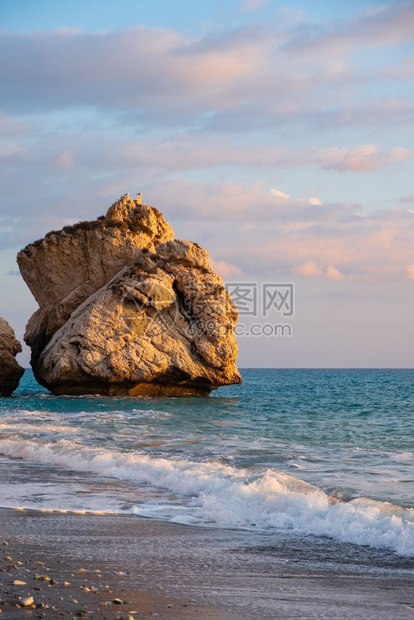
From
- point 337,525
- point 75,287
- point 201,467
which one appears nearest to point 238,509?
point 337,525

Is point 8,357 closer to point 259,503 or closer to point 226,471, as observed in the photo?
point 226,471

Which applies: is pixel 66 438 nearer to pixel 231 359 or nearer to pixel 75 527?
pixel 75 527

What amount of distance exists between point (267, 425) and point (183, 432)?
4.13m

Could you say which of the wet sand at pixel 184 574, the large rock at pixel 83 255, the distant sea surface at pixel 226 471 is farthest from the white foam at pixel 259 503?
the large rock at pixel 83 255

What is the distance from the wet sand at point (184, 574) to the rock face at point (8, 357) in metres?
31.7

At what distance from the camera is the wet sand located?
550 cm

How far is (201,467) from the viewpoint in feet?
44.9

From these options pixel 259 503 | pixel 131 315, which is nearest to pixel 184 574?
pixel 259 503

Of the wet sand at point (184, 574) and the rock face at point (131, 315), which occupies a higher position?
the rock face at point (131, 315)

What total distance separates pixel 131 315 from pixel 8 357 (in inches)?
311

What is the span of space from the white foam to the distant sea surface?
0.05 ft

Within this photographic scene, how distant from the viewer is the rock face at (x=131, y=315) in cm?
3629

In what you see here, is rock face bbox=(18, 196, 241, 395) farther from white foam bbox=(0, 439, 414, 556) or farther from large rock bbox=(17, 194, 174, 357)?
white foam bbox=(0, 439, 414, 556)

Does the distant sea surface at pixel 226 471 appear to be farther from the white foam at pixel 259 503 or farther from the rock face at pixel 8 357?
the rock face at pixel 8 357
